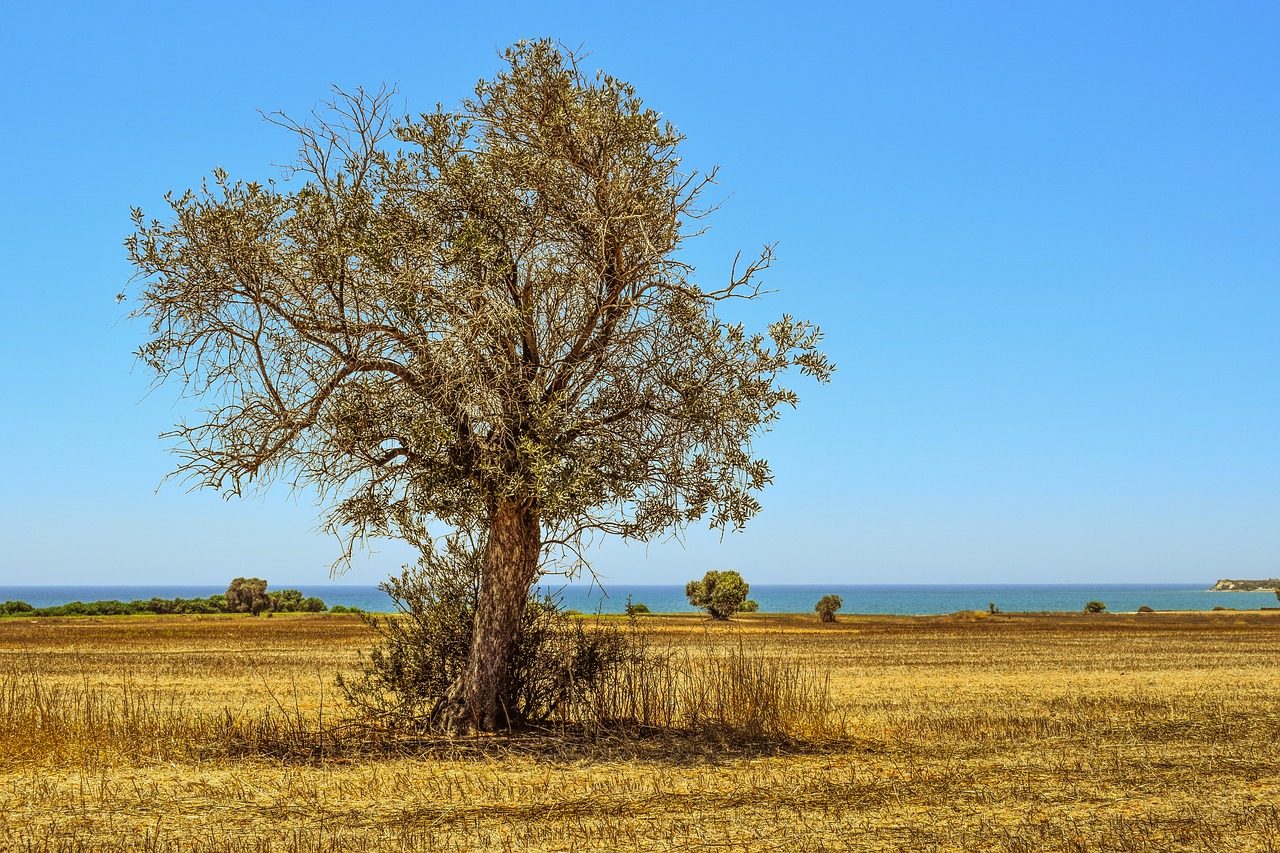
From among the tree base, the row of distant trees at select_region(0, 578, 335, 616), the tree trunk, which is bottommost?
the row of distant trees at select_region(0, 578, 335, 616)

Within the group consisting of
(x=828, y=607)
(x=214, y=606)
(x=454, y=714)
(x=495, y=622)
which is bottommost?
(x=214, y=606)

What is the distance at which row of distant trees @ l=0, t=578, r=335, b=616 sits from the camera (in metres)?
91.7

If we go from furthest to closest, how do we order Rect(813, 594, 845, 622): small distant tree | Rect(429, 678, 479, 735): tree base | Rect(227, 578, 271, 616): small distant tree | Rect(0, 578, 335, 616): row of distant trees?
1. Rect(227, 578, 271, 616): small distant tree
2. Rect(0, 578, 335, 616): row of distant trees
3. Rect(813, 594, 845, 622): small distant tree
4. Rect(429, 678, 479, 735): tree base

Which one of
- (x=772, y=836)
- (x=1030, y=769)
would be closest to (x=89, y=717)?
(x=772, y=836)

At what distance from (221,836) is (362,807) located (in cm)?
165

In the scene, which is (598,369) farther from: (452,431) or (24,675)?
(24,675)

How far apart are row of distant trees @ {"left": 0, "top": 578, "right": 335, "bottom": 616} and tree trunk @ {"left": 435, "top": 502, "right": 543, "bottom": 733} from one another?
281 ft

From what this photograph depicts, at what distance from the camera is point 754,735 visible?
15500 mm

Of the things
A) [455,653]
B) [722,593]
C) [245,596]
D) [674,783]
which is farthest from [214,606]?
[674,783]

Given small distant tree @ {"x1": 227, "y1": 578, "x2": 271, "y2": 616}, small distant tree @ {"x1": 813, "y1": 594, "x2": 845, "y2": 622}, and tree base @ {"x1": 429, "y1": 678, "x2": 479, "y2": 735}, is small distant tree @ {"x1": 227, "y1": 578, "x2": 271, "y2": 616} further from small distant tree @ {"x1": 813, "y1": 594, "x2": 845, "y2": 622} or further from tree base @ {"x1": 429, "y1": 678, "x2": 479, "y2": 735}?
tree base @ {"x1": 429, "y1": 678, "x2": 479, "y2": 735}

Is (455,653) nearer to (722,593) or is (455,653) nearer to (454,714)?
(454,714)

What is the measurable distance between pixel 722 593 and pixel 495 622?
217ft

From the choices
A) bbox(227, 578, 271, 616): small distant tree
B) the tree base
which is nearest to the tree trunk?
the tree base

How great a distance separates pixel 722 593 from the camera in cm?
7981
